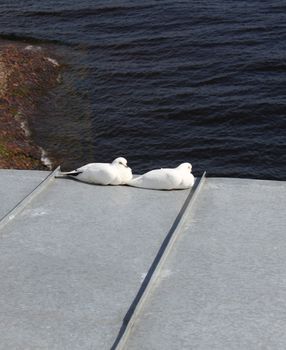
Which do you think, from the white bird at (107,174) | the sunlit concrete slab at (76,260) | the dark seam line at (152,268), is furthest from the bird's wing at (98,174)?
the dark seam line at (152,268)

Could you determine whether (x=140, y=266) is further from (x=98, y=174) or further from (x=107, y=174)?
(x=98, y=174)

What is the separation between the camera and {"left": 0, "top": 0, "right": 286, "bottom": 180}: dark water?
2053 centimetres

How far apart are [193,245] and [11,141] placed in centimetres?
1194

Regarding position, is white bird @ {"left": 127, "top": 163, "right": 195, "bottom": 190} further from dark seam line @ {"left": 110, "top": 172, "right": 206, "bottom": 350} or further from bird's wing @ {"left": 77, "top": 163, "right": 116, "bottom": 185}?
bird's wing @ {"left": 77, "top": 163, "right": 116, "bottom": 185}

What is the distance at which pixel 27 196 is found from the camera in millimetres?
10484

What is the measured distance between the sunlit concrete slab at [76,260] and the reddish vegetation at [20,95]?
787 cm

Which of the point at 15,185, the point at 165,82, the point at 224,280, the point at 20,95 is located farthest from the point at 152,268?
the point at 165,82

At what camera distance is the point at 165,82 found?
2477cm

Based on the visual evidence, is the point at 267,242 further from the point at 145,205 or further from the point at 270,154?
the point at 270,154

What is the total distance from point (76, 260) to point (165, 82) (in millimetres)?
16462

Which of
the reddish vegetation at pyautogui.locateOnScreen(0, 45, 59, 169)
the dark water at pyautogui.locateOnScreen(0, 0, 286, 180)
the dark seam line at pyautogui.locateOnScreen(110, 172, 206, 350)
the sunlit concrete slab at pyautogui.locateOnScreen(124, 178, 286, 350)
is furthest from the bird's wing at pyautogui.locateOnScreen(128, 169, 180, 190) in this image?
the dark water at pyautogui.locateOnScreen(0, 0, 286, 180)

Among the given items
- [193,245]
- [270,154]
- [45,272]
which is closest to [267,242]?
[193,245]

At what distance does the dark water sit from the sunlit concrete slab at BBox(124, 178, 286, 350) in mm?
9136

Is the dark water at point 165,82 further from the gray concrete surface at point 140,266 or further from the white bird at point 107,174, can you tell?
the gray concrete surface at point 140,266
